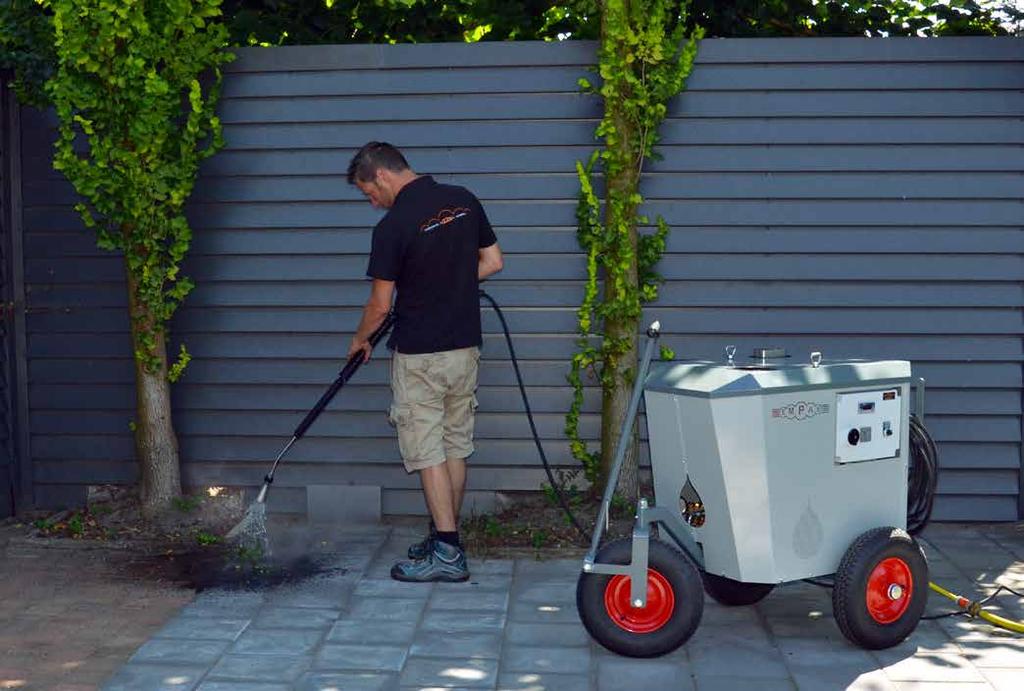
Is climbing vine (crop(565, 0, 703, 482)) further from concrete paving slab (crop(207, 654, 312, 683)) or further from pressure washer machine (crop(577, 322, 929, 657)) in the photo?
concrete paving slab (crop(207, 654, 312, 683))

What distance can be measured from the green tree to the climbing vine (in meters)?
1.88

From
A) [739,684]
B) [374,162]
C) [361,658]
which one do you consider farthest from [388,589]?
[374,162]

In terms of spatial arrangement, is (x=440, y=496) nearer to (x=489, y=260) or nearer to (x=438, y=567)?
(x=438, y=567)

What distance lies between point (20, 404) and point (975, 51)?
17.1 ft

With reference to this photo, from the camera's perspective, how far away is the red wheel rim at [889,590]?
Result: 4543mm

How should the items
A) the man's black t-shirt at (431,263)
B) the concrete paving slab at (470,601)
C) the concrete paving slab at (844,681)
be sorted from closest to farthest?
the concrete paving slab at (844,681)
the concrete paving slab at (470,601)
the man's black t-shirt at (431,263)

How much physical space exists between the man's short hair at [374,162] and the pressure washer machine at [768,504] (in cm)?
159

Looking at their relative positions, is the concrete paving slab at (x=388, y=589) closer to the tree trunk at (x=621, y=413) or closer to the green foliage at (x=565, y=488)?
the green foliage at (x=565, y=488)

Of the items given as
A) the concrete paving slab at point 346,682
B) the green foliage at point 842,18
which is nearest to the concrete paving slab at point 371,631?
the concrete paving slab at point 346,682

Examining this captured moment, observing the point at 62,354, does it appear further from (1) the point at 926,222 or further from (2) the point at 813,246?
(1) the point at 926,222

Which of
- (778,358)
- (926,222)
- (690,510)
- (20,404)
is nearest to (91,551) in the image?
(20,404)

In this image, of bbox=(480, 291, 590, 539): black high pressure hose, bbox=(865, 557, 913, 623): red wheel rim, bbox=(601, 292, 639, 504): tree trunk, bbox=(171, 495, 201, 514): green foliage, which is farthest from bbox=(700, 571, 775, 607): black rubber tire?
bbox=(171, 495, 201, 514): green foliage

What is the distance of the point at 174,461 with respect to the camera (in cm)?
650

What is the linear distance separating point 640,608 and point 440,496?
141 cm
